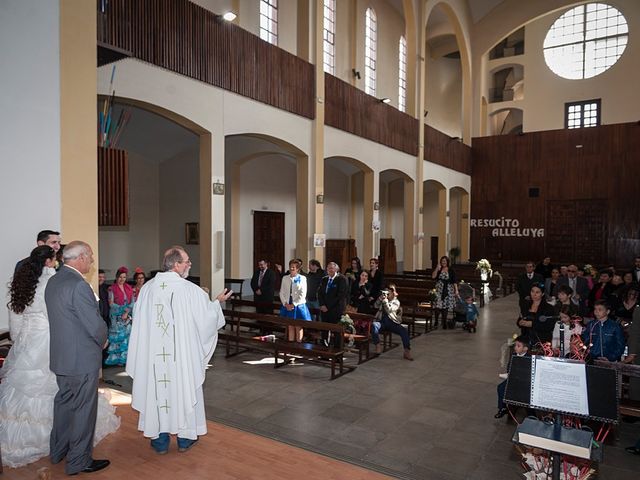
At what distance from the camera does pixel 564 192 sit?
67.4ft

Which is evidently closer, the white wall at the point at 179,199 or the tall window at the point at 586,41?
the white wall at the point at 179,199

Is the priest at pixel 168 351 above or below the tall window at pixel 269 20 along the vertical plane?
below

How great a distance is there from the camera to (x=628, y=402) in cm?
487

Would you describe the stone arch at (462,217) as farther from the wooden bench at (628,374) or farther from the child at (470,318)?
the wooden bench at (628,374)

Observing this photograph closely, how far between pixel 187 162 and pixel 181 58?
6.38m

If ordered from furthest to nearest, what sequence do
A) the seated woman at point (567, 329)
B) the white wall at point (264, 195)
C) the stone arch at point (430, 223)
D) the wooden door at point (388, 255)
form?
the stone arch at point (430, 223)
the wooden door at point (388, 255)
the white wall at point (264, 195)
the seated woman at point (567, 329)

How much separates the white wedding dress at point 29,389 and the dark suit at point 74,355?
27 cm

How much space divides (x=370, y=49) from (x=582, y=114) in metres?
11.9

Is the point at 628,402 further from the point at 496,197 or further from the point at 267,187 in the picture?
the point at 496,197

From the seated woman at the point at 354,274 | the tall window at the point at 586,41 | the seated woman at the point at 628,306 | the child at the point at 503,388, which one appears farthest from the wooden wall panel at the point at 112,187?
the tall window at the point at 586,41

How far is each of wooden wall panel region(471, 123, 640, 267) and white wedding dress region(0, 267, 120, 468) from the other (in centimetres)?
2058

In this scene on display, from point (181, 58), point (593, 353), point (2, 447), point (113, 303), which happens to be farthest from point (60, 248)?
point (593, 353)

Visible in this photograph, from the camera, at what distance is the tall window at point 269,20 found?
12438mm

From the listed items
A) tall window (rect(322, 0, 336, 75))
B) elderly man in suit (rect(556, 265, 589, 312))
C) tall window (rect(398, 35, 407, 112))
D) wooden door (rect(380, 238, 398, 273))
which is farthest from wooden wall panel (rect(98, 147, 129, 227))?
wooden door (rect(380, 238, 398, 273))
